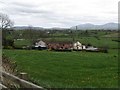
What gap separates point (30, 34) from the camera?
9762 cm

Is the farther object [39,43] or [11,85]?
[39,43]

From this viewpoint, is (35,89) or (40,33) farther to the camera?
(40,33)

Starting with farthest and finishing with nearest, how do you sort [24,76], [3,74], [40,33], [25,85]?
[40,33] < [3,74] < [24,76] < [25,85]

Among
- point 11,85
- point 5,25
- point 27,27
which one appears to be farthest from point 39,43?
point 11,85

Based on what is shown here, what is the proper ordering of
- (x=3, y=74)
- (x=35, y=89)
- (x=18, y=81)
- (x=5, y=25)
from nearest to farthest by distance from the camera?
(x=35, y=89)
(x=18, y=81)
(x=3, y=74)
(x=5, y=25)

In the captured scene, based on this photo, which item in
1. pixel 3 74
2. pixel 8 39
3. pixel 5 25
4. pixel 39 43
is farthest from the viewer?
pixel 39 43

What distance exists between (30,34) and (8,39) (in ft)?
60.3

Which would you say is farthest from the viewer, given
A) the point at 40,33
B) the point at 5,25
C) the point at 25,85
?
the point at 40,33

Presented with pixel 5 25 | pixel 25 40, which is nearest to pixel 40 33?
pixel 25 40

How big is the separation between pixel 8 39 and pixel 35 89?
73.7m

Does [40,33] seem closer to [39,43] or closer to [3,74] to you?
[39,43]

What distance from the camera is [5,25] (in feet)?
284

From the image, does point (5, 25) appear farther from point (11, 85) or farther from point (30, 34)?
point (11, 85)

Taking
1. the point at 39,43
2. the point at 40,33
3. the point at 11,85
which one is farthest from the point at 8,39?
the point at 11,85
